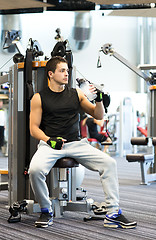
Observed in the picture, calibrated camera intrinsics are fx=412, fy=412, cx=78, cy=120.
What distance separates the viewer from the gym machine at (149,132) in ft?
15.6

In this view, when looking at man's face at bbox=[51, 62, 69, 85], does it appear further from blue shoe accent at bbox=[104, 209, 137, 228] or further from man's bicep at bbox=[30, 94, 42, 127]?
blue shoe accent at bbox=[104, 209, 137, 228]

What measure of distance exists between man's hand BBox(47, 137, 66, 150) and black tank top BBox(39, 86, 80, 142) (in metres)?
0.13

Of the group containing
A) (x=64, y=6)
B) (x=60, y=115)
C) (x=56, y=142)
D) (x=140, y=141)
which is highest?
(x=64, y=6)

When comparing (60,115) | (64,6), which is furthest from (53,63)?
(64,6)

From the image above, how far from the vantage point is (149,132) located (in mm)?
5273

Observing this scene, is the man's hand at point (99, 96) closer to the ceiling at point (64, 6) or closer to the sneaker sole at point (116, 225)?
the sneaker sole at point (116, 225)

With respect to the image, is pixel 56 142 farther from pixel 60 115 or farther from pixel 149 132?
pixel 149 132

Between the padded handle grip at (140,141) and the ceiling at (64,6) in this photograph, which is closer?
the padded handle grip at (140,141)

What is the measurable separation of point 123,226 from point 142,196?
4.58ft

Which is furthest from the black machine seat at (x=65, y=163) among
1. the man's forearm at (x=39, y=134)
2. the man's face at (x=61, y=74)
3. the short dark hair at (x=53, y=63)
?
the short dark hair at (x=53, y=63)

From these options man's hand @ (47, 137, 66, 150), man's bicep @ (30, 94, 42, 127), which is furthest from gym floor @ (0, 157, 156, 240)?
man's bicep @ (30, 94, 42, 127)

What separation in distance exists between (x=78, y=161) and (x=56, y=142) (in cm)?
21

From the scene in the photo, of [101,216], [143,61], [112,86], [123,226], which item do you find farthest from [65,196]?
[143,61]

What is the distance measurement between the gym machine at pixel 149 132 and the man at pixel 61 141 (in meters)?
1.89
